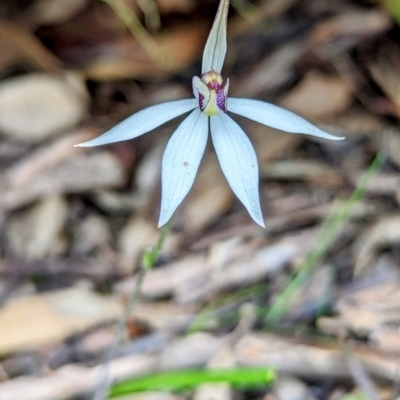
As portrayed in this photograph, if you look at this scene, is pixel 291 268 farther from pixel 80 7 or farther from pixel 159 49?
pixel 80 7

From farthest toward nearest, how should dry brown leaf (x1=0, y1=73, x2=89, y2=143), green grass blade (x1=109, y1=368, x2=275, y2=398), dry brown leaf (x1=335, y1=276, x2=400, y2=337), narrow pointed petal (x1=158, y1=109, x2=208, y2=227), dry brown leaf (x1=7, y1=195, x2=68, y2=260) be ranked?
dry brown leaf (x1=0, y1=73, x2=89, y2=143), dry brown leaf (x1=7, y1=195, x2=68, y2=260), dry brown leaf (x1=335, y1=276, x2=400, y2=337), green grass blade (x1=109, y1=368, x2=275, y2=398), narrow pointed petal (x1=158, y1=109, x2=208, y2=227)

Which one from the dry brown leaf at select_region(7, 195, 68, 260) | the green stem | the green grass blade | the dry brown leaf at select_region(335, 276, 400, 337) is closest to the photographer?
the green grass blade

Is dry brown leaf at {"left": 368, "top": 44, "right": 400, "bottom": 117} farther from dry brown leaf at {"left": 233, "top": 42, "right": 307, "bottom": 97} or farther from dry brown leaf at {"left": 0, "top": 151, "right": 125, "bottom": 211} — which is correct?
dry brown leaf at {"left": 0, "top": 151, "right": 125, "bottom": 211}

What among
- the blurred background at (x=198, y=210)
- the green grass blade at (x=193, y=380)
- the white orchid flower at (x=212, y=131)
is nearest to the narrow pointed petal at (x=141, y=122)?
the white orchid flower at (x=212, y=131)

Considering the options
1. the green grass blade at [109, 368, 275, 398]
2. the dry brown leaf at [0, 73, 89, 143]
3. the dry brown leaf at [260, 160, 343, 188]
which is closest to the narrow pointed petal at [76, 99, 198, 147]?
the green grass blade at [109, 368, 275, 398]

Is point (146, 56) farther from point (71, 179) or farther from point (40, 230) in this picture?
point (40, 230)

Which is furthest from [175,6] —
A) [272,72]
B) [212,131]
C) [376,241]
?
[212,131]

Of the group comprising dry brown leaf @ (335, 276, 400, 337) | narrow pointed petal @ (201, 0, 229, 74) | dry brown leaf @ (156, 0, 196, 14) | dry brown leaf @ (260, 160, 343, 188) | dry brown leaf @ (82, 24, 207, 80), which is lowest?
dry brown leaf @ (335, 276, 400, 337)
